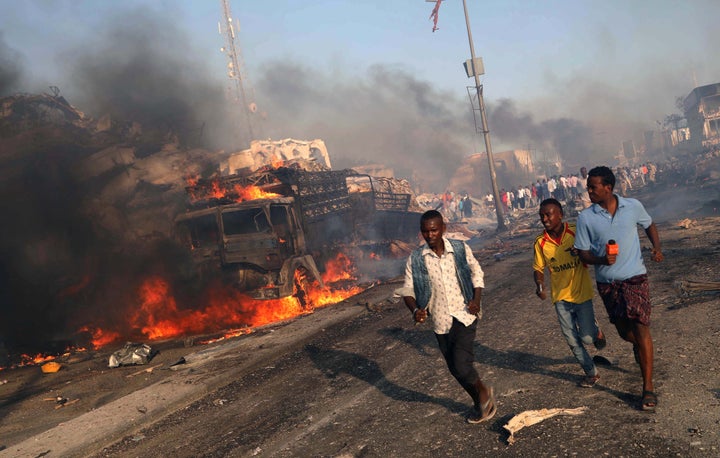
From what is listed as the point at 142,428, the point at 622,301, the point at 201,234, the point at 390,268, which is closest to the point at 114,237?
the point at 201,234

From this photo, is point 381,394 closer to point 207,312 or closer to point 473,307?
point 473,307

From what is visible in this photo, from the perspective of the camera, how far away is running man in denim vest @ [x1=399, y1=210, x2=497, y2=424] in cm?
434

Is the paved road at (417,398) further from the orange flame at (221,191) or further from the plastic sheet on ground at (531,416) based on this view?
the orange flame at (221,191)

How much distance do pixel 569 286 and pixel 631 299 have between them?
551 mm

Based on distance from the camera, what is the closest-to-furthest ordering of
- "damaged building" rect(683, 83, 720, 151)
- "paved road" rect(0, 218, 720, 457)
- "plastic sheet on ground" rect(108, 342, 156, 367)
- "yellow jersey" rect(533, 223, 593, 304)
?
"paved road" rect(0, 218, 720, 457), "yellow jersey" rect(533, 223, 593, 304), "plastic sheet on ground" rect(108, 342, 156, 367), "damaged building" rect(683, 83, 720, 151)

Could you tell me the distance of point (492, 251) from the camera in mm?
17812

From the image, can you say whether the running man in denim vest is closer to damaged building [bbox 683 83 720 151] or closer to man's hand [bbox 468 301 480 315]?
man's hand [bbox 468 301 480 315]

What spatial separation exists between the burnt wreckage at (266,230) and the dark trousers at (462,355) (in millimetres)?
7195

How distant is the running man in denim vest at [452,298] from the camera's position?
4.34 m

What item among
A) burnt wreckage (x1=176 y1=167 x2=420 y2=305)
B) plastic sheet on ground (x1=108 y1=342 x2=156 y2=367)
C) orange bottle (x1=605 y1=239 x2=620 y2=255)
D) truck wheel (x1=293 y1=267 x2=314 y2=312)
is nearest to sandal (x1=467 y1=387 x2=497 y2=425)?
orange bottle (x1=605 y1=239 x2=620 y2=255)

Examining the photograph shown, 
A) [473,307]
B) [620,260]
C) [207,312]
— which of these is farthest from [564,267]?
[207,312]

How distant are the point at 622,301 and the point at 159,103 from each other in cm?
2514

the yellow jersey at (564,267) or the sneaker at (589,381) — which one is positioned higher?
the yellow jersey at (564,267)

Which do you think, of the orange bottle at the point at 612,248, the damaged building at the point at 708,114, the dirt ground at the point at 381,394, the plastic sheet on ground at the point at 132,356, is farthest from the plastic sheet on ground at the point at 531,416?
the damaged building at the point at 708,114
